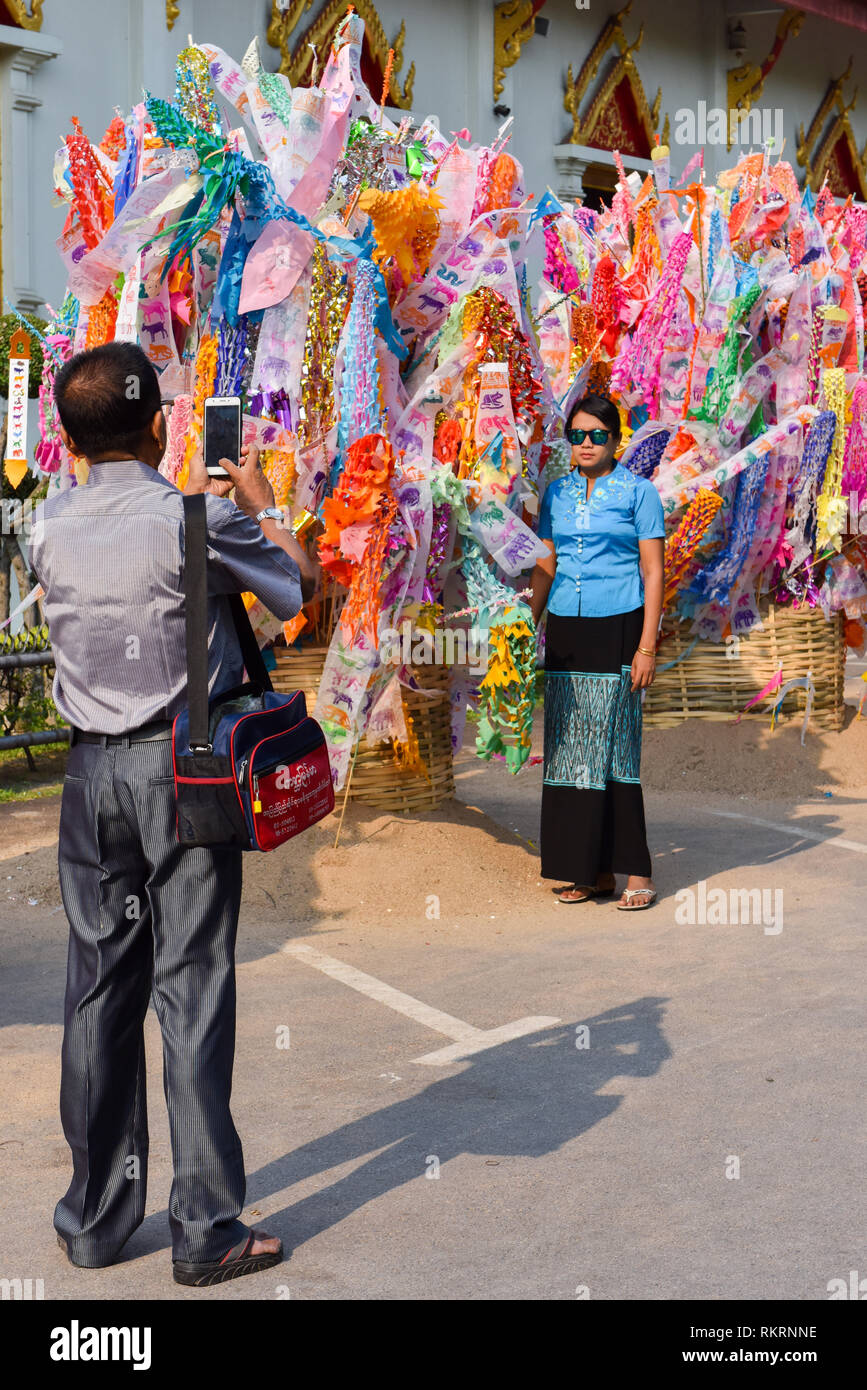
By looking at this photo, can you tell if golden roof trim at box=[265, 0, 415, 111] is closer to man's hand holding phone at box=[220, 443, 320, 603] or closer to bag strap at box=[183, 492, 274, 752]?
man's hand holding phone at box=[220, 443, 320, 603]

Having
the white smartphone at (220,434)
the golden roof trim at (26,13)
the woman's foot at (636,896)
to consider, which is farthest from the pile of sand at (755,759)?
the golden roof trim at (26,13)

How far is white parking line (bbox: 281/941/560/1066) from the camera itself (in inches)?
157

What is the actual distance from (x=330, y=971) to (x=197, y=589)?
7.33 ft

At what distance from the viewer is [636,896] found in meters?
5.34

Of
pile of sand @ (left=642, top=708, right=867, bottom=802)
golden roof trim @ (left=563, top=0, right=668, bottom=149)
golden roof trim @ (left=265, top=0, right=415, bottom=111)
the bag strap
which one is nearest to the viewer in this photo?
the bag strap

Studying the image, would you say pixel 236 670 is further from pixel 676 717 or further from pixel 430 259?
pixel 676 717

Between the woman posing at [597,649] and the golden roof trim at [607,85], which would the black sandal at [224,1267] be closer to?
the woman posing at [597,649]

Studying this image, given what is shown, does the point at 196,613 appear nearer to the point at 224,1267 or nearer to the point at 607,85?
the point at 224,1267

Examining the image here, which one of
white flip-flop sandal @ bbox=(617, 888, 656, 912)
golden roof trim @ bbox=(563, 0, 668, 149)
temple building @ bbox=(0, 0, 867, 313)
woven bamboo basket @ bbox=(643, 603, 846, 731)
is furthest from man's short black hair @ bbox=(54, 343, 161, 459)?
golden roof trim @ bbox=(563, 0, 668, 149)

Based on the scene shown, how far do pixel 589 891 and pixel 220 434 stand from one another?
10.2ft

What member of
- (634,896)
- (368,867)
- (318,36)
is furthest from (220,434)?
(318,36)

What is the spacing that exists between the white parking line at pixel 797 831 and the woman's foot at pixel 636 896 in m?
1.15

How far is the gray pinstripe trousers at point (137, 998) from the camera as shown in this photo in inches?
Result: 107

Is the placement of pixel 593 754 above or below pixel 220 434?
below
